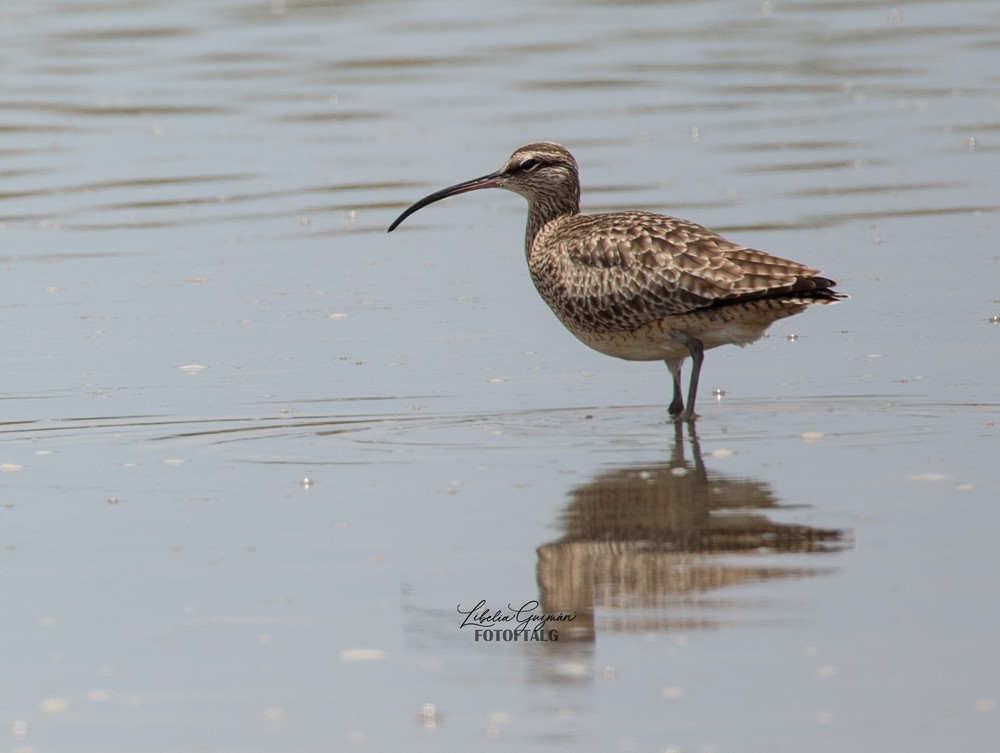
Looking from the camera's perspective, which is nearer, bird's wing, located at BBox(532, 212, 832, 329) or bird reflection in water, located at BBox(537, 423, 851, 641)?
bird reflection in water, located at BBox(537, 423, 851, 641)

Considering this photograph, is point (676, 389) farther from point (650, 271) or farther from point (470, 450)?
point (470, 450)

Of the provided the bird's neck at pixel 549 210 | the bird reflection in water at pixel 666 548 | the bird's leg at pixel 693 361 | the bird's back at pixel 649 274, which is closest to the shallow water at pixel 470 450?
the bird reflection in water at pixel 666 548

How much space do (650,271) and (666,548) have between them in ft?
8.93

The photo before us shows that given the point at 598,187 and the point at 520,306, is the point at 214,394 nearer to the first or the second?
the point at 520,306

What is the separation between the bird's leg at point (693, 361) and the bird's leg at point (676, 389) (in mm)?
29

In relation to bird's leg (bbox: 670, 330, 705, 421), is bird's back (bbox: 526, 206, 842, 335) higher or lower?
higher

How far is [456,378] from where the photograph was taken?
11562mm

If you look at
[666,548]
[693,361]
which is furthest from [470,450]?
[666,548]

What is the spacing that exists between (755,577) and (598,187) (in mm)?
10868

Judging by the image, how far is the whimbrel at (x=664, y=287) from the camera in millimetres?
10047

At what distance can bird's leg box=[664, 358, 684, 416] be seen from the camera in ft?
34.1

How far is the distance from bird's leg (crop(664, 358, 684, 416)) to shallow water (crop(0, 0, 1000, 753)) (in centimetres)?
15

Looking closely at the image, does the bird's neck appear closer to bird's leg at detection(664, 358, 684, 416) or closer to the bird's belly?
the bird's belly

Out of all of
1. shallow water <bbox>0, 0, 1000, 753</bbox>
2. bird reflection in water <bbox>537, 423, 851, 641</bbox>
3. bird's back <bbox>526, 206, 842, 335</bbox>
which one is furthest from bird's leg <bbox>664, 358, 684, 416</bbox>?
bird reflection in water <bbox>537, 423, 851, 641</bbox>
